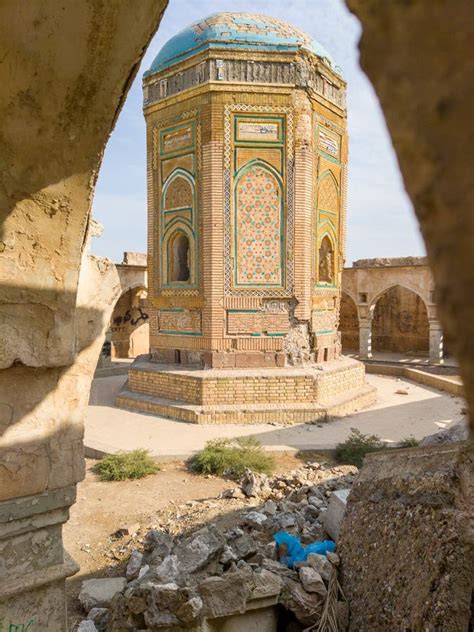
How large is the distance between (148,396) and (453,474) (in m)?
8.23

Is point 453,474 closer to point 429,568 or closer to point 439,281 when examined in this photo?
point 429,568

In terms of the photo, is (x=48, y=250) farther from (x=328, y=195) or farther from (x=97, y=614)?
(x=328, y=195)

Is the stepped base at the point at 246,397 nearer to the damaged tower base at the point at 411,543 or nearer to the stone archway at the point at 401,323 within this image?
the damaged tower base at the point at 411,543

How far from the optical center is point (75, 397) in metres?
2.43

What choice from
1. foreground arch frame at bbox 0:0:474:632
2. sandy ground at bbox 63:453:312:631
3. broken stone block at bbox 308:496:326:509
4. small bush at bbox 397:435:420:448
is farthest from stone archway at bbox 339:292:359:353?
foreground arch frame at bbox 0:0:474:632

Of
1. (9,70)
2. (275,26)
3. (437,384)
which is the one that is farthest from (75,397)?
(437,384)

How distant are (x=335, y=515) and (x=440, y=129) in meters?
4.10

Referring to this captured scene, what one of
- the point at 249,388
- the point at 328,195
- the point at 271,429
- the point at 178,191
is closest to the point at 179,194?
the point at 178,191

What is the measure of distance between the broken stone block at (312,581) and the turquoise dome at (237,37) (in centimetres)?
983

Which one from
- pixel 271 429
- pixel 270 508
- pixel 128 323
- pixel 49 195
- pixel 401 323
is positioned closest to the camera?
pixel 49 195

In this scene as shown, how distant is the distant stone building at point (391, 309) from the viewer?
17.2m

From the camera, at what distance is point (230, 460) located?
6.92 m

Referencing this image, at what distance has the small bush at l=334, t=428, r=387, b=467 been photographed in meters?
7.23

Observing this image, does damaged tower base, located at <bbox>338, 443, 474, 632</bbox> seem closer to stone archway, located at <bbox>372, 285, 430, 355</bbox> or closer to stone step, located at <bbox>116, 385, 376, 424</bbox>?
stone step, located at <bbox>116, 385, 376, 424</bbox>
